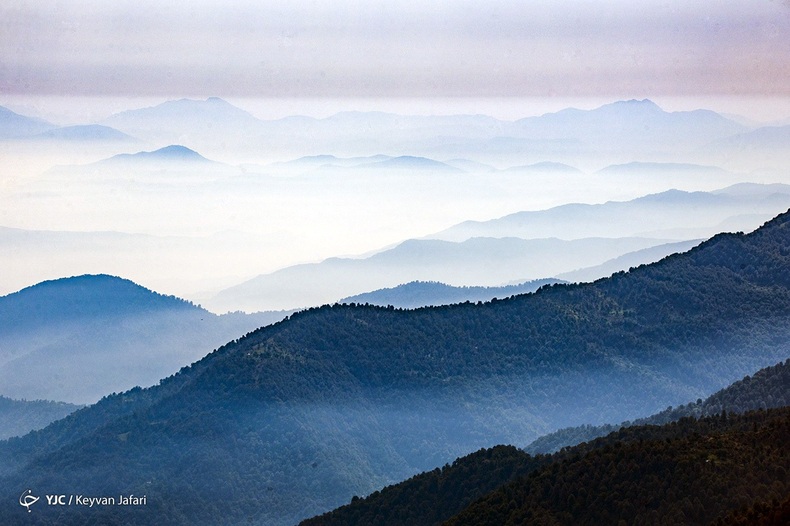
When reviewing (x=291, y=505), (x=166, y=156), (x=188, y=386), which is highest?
(x=166, y=156)

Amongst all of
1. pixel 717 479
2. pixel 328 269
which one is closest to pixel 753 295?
pixel 717 479

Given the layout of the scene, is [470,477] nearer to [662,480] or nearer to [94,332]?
[662,480]

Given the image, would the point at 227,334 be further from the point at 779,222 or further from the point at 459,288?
the point at 779,222

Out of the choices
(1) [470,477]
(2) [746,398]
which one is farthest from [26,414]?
(2) [746,398]

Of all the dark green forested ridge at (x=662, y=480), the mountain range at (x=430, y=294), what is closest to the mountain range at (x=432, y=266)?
the mountain range at (x=430, y=294)

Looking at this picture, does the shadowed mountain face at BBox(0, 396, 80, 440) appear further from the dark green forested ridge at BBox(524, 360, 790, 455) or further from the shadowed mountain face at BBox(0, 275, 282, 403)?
the dark green forested ridge at BBox(524, 360, 790, 455)

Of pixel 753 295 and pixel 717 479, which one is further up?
pixel 753 295

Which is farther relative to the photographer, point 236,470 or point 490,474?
point 236,470
